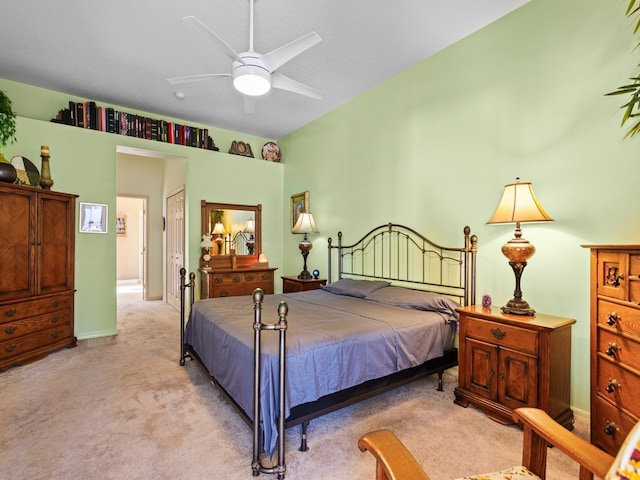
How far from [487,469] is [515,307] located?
3.37 ft

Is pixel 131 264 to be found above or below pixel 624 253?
below

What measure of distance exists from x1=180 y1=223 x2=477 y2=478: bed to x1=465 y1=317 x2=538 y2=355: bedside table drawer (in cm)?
29

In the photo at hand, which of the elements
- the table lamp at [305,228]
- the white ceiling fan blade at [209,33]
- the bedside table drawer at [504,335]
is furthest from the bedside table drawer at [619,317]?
the table lamp at [305,228]

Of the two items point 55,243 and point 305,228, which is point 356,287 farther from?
point 55,243

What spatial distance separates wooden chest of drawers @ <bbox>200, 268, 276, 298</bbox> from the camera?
14.8ft

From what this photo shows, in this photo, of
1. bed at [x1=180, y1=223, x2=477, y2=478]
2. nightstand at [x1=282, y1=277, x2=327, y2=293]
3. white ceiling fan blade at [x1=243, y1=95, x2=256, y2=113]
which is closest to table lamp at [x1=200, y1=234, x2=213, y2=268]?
nightstand at [x1=282, y1=277, x2=327, y2=293]

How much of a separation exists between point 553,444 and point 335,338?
3.88 ft

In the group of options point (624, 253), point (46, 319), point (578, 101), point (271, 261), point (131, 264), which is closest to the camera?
point (624, 253)

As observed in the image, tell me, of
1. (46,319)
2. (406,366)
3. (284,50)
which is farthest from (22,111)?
(406,366)

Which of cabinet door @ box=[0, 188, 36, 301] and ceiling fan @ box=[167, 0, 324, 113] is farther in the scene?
cabinet door @ box=[0, 188, 36, 301]

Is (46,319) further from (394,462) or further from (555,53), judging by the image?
(555,53)

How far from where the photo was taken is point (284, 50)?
7.22 ft

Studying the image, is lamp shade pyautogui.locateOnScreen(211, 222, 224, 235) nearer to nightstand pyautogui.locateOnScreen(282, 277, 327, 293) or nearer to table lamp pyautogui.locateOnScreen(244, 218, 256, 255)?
table lamp pyautogui.locateOnScreen(244, 218, 256, 255)

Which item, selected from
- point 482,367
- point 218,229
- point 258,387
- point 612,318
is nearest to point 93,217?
point 218,229
